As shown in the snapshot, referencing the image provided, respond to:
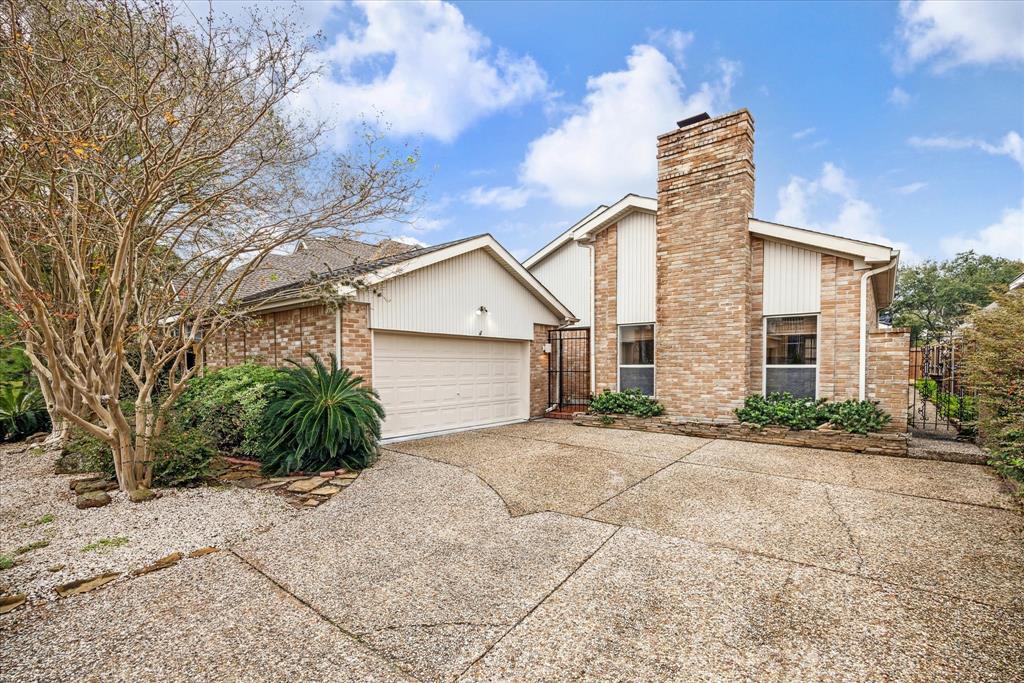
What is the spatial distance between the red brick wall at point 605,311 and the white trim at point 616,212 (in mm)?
215

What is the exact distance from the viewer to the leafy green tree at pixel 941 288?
25766mm

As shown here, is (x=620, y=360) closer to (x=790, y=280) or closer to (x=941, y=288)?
(x=790, y=280)

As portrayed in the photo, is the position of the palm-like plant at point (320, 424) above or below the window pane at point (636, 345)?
below

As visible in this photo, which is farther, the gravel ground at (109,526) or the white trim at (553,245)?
the white trim at (553,245)

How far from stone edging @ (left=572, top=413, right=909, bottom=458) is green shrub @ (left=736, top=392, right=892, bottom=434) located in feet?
0.48

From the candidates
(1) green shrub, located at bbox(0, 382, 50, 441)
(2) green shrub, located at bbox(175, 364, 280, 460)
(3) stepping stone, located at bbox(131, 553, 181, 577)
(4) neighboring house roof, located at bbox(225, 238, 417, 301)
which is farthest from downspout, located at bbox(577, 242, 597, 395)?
(1) green shrub, located at bbox(0, 382, 50, 441)

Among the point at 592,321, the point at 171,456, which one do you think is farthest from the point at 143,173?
the point at 592,321

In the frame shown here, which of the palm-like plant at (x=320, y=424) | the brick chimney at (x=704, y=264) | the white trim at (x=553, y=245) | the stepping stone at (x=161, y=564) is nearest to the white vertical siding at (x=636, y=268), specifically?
the brick chimney at (x=704, y=264)

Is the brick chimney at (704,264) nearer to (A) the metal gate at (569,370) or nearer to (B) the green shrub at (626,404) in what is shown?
(B) the green shrub at (626,404)

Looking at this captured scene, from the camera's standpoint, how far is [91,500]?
4.96 meters

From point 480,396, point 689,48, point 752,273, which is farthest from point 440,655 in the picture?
point 689,48

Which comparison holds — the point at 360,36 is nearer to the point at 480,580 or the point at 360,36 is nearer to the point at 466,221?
the point at 466,221

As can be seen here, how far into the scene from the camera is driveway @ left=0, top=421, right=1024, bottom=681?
99.2 inches

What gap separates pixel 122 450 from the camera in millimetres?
5250
